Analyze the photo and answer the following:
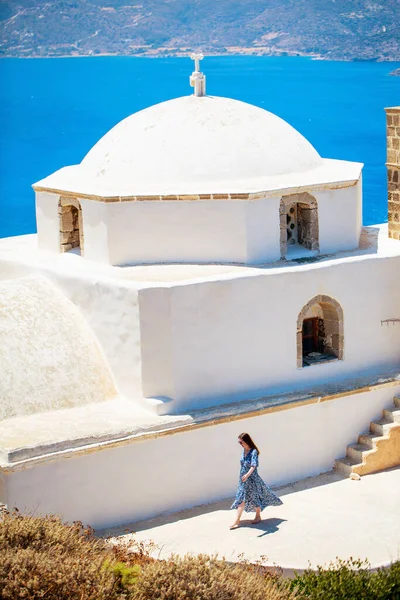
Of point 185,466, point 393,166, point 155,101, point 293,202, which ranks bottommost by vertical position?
point 185,466

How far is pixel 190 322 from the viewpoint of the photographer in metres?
12.2

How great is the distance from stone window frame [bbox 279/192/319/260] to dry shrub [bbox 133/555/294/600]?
192 inches

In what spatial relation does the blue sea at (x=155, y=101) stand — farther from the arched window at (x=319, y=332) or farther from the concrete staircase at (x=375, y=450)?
the concrete staircase at (x=375, y=450)

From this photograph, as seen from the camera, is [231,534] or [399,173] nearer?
[231,534]

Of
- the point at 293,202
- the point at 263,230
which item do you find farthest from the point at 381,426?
the point at 293,202

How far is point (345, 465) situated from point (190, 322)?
268 cm

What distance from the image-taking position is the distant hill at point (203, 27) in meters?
38.5

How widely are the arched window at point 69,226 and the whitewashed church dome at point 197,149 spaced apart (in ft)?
1.69

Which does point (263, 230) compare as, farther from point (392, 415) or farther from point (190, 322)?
point (392, 415)

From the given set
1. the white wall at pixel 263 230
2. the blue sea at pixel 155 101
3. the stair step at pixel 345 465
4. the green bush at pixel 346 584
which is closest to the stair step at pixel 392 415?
the stair step at pixel 345 465

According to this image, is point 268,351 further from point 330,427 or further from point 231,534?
point 231,534

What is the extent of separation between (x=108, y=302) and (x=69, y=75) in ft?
101

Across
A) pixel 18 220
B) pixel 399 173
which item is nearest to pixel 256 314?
pixel 399 173

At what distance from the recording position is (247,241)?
12.9m
